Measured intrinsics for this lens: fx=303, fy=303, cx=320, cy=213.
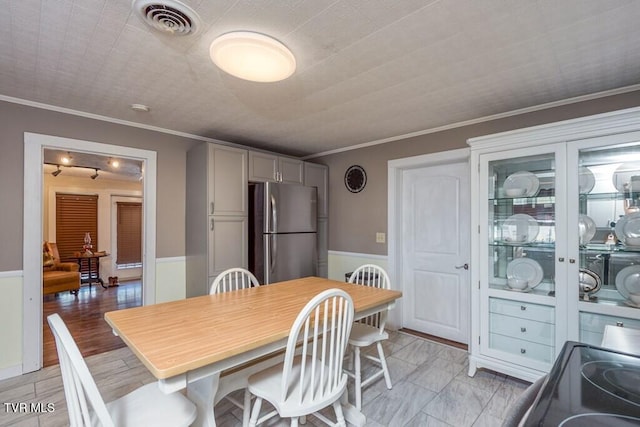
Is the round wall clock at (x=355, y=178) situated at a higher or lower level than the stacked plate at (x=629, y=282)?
higher

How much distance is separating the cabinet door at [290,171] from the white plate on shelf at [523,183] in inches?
90.0

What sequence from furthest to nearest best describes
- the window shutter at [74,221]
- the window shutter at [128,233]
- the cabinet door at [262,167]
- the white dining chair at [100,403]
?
the window shutter at [128,233], the window shutter at [74,221], the cabinet door at [262,167], the white dining chair at [100,403]

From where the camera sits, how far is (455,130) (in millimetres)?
3066

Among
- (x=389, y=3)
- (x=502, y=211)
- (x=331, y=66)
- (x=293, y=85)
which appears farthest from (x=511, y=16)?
(x=502, y=211)

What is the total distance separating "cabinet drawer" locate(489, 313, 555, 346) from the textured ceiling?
5.74ft

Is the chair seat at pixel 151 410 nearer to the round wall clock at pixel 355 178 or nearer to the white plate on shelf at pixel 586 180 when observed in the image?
the white plate on shelf at pixel 586 180

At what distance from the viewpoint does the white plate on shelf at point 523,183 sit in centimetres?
240

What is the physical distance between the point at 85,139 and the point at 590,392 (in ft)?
11.9

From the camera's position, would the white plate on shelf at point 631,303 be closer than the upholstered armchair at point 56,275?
Yes

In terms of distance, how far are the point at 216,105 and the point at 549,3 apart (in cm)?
223

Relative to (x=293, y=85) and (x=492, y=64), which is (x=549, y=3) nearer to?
(x=492, y=64)

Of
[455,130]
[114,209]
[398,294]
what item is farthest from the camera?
[114,209]

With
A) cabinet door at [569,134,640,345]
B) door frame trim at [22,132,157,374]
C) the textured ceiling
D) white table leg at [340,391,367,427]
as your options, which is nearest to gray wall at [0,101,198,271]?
door frame trim at [22,132,157,374]

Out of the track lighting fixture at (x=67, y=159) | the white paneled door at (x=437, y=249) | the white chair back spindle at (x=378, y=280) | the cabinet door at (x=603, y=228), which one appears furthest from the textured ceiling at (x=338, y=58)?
the track lighting fixture at (x=67, y=159)
